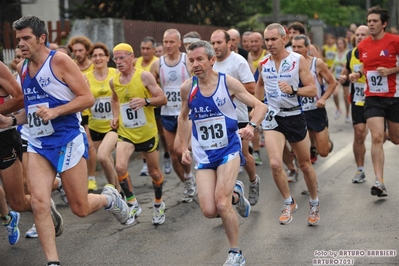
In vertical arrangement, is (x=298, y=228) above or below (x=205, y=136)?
below

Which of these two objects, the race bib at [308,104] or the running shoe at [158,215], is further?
the race bib at [308,104]

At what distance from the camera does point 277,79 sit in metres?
8.41

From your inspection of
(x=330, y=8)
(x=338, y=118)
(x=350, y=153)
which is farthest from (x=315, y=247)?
A: (x=330, y=8)

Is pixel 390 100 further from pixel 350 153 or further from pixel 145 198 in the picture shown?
pixel 350 153

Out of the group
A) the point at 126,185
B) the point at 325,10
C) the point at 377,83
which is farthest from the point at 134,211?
the point at 325,10

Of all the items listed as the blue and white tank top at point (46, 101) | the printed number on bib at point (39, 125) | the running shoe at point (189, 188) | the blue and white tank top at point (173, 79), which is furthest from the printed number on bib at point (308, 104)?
the printed number on bib at point (39, 125)

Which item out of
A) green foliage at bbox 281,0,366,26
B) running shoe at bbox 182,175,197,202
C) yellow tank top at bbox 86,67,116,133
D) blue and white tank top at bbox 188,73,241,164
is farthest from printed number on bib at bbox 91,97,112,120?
green foliage at bbox 281,0,366,26

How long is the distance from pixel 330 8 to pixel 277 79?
38691 millimetres

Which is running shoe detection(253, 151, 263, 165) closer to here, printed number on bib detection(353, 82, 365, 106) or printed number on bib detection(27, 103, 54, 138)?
printed number on bib detection(353, 82, 365, 106)

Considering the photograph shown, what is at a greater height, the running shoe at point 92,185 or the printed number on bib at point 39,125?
the printed number on bib at point 39,125

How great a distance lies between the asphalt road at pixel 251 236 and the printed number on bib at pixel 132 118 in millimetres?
1064

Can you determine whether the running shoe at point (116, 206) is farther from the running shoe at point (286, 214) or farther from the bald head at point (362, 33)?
the bald head at point (362, 33)

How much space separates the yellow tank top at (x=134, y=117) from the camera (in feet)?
29.0

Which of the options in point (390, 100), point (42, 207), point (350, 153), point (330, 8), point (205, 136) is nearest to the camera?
point (42, 207)
